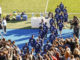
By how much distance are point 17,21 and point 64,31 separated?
5.89 m

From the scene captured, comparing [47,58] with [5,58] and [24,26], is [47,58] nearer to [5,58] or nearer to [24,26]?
[5,58]

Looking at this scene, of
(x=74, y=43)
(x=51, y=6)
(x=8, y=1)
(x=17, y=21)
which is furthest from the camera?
(x=8, y=1)

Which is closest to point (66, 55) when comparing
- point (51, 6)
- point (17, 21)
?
point (17, 21)

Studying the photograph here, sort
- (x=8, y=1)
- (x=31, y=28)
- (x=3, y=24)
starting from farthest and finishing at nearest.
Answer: (x=8, y=1), (x=31, y=28), (x=3, y=24)

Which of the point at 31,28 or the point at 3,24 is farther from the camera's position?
the point at 31,28

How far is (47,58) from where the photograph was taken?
1120 centimetres

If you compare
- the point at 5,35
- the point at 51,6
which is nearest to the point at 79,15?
the point at 51,6

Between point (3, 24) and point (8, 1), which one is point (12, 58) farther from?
point (8, 1)

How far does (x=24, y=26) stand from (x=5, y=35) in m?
2.86

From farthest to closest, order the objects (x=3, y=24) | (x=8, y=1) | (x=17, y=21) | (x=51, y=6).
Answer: (x=8, y=1)
(x=51, y=6)
(x=17, y=21)
(x=3, y=24)

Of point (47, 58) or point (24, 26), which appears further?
point (24, 26)

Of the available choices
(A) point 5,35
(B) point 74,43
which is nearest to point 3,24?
(A) point 5,35

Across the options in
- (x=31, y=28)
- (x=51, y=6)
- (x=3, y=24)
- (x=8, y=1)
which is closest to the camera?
(x=3, y=24)

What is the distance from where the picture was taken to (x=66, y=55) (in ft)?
38.0
